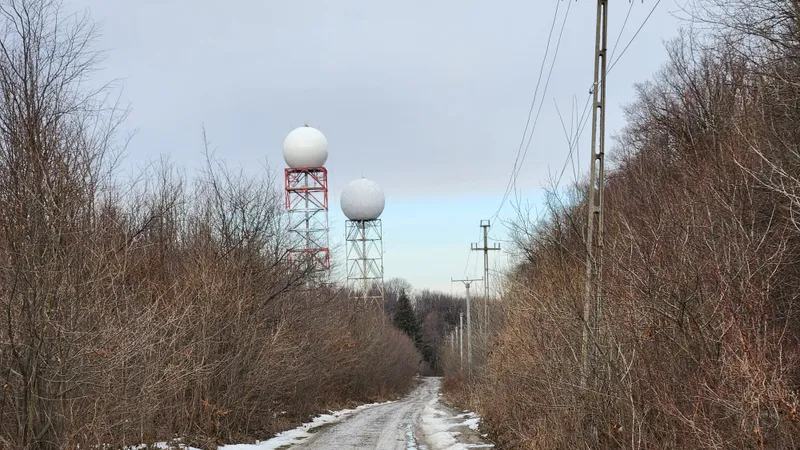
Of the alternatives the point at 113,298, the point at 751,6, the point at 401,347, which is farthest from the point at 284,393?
the point at 401,347

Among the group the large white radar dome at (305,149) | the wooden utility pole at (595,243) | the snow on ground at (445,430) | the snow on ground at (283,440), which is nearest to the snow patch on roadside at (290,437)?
the snow on ground at (283,440)

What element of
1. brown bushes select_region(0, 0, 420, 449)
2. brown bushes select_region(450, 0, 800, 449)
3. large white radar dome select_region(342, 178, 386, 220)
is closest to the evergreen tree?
A: large white radar dome select_region(342, 178, 386, 220)

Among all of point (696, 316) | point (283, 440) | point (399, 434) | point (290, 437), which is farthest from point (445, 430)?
point (696, 316)

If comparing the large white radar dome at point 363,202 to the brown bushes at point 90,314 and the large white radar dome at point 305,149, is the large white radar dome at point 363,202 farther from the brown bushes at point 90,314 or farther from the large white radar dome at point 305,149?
the brown bushes at point 90,314

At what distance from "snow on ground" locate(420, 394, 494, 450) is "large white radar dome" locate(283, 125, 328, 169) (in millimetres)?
16231

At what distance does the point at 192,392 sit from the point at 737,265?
11624 millimetres

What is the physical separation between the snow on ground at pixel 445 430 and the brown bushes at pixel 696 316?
1.59 metres

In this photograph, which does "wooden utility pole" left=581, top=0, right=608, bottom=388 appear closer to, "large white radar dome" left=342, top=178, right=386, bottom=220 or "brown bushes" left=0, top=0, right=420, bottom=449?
"brown bushes" left=0, top=0, right=420, bottom=449

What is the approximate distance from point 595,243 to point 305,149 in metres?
28.1

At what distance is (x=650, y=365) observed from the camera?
7145mm

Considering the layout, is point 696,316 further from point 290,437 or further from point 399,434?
point 290,437

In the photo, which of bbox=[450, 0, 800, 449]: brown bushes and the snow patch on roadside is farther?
the snow patch on roadside

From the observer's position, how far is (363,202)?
46625mm

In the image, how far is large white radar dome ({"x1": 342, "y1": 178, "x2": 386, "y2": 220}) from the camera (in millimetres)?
46531
